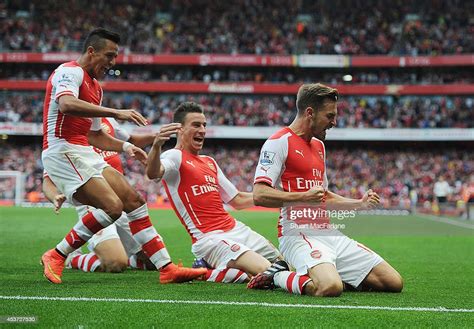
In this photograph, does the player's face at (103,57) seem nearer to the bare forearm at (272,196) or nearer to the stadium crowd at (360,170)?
the bare forearm at (272,196)

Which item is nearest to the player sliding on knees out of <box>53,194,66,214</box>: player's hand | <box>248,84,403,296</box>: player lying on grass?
<box>53,194,66,214</box>: player's hand

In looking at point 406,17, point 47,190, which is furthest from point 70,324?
point 406,17

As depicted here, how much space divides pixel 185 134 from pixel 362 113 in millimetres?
39064

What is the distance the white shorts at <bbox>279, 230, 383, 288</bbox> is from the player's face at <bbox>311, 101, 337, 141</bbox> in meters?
0.95

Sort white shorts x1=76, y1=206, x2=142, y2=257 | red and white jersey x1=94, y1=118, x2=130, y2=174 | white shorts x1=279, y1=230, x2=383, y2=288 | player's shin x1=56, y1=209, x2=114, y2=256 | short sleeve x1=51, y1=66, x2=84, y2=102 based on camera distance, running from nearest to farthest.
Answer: white shorts x1=279, y1=230, x2=383, y2=288, short sleeve x1=51, y1=66, x2=84, y2=102, player's shin x1=56, y1=209, x2=114, y2=256, red and white jersey x1=94, y1=118, x2=130, y2=174, white shorts x1=76, y1=206, x2=142, y2=257

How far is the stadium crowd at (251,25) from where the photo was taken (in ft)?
153

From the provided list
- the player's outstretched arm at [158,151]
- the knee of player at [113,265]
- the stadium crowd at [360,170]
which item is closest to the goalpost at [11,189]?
the stadium crowd at [360,170]

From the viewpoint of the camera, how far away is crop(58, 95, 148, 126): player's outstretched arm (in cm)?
601

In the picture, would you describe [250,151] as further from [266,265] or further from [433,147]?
[266,265]

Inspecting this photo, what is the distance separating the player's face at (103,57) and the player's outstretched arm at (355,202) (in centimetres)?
246

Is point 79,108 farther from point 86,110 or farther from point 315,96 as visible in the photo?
point 315,96

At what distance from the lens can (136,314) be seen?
450cm

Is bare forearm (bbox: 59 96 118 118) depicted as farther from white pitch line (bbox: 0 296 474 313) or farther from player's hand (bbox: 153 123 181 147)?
white pitch line (bbox: 0 296 474 313)

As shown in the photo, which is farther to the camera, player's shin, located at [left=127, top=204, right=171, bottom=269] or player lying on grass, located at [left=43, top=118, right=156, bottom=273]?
player lying on grass, located at [left=43, top=118, right=156, bottom=273]
